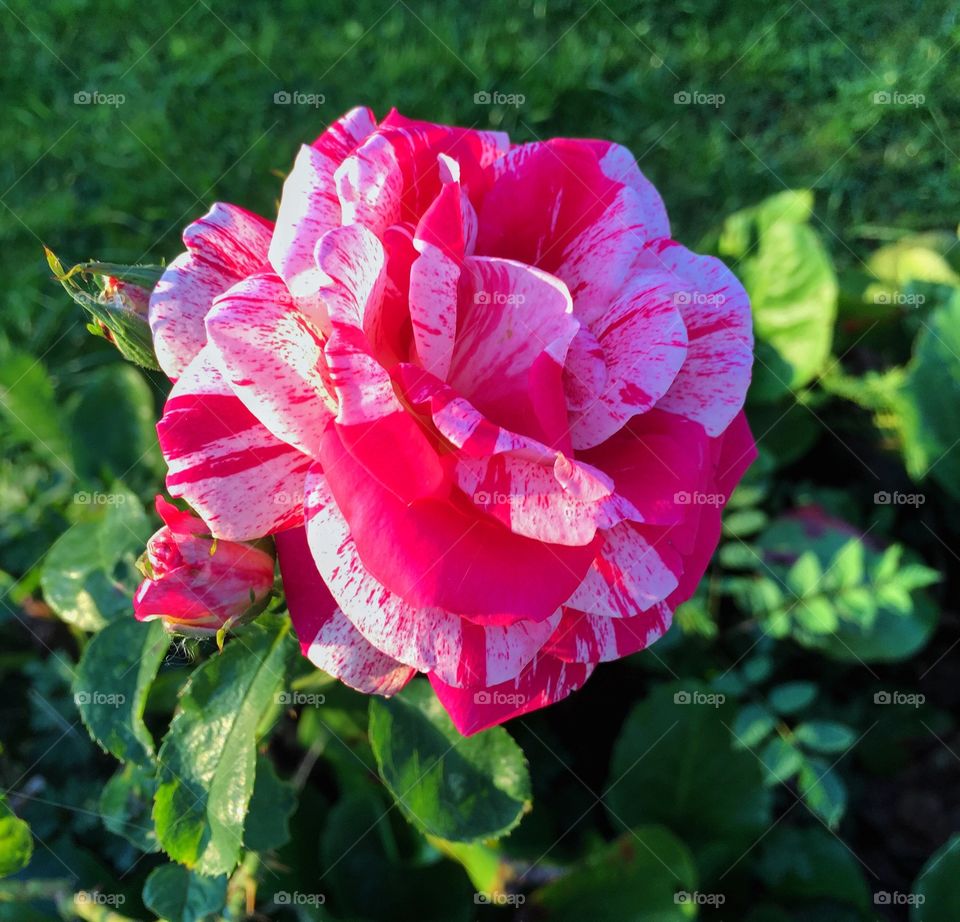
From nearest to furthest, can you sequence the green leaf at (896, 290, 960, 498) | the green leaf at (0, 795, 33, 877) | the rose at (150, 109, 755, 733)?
the rose at (150, 109, 755, 733) → the green leaf at (0, 795, 33, 877) → the green leaf at (896, 290, 960, 498)

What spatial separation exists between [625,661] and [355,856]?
581mm

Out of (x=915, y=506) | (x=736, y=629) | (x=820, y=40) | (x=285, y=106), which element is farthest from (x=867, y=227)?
(x=285, y=106)

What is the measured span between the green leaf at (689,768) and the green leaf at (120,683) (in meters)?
0.77

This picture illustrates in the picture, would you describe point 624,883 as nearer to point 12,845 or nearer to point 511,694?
point 511,694

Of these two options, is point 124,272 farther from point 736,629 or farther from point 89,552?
point 736,629

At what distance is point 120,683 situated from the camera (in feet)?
3.11

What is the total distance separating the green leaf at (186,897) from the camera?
94 centimetres

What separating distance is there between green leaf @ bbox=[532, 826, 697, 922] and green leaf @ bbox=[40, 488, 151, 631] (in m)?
0.66

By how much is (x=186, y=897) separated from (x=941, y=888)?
106cm

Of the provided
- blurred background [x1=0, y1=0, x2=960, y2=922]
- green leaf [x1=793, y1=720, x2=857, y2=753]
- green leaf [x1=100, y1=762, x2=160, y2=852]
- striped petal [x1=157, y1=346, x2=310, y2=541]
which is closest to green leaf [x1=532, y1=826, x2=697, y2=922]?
blurred background [x1=0, y1=0, x2=960, y2=922]

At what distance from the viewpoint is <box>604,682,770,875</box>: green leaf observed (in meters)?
1.41

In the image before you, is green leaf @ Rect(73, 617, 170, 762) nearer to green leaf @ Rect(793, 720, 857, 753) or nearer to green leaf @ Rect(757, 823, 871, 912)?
green leaf @ Rect(793, 720, 857, 753)

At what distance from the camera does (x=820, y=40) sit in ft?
7.36

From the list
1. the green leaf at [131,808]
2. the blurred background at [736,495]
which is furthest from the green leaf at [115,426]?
the green leaf at [131,808]
